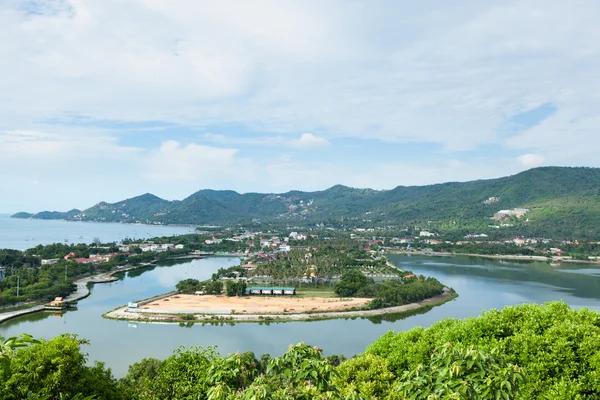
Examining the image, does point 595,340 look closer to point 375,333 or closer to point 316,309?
point 375,333

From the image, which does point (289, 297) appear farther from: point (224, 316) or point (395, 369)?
point (395, 369)

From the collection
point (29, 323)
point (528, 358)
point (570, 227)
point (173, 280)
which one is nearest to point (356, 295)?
point (173, 280)

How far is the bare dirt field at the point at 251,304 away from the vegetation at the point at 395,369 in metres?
14.6

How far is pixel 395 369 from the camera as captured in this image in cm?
688

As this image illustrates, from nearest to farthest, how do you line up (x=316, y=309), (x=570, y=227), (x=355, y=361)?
(x=355, y=361) → (x=316, y=309) → (x=570, y=227)

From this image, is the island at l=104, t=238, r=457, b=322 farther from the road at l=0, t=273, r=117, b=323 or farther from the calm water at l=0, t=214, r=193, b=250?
the calm water at l=0, t=214, r=193, b=250

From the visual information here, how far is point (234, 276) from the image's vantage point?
108 ft

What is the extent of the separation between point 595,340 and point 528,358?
0.85 metres

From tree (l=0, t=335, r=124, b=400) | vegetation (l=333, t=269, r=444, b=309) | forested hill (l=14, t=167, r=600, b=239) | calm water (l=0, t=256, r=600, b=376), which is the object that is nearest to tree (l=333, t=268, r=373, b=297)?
vegetation (l=333, t=269, r=444, b=309)

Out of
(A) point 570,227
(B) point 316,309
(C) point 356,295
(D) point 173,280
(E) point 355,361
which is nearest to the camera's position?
(E) point 355,361

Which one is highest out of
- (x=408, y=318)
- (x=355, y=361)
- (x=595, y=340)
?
(x=595, y=340)

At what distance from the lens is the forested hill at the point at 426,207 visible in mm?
69625

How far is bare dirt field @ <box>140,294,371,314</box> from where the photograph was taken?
70.8 feet

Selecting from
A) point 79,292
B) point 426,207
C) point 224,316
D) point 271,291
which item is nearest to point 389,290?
point 271,291
